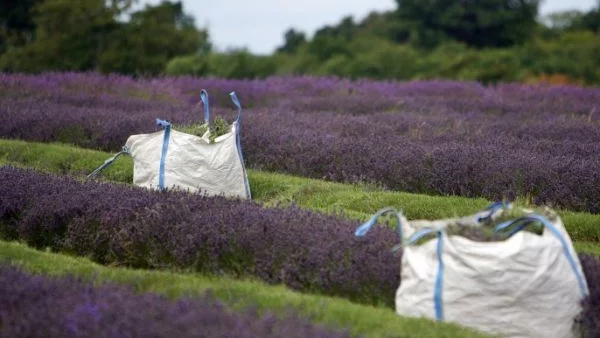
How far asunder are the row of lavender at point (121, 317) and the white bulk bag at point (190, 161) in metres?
3.73

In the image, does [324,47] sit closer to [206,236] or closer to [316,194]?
[316,194]

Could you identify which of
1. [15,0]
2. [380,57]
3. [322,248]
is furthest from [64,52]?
[322,248]

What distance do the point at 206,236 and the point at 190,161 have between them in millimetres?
2270

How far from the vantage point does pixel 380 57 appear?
119ft

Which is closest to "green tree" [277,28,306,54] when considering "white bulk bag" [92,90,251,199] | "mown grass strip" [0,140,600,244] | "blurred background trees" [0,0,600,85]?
"blurred background trees" [0,0,600,85]

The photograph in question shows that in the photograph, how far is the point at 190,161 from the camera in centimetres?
926

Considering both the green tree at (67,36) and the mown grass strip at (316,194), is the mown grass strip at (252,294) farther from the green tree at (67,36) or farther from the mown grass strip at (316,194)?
the green tree at (67,36)

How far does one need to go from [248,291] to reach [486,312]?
1.40 meters

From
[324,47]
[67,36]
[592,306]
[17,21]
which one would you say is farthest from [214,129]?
[324,47]

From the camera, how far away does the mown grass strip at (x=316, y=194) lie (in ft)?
29.0

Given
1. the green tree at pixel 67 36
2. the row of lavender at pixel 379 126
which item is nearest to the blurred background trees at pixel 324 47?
the green tree at pixel 67 36

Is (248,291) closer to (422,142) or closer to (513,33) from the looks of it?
(422,142)

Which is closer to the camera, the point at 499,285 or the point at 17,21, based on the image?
the point at 499,285

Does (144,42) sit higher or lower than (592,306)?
higher
